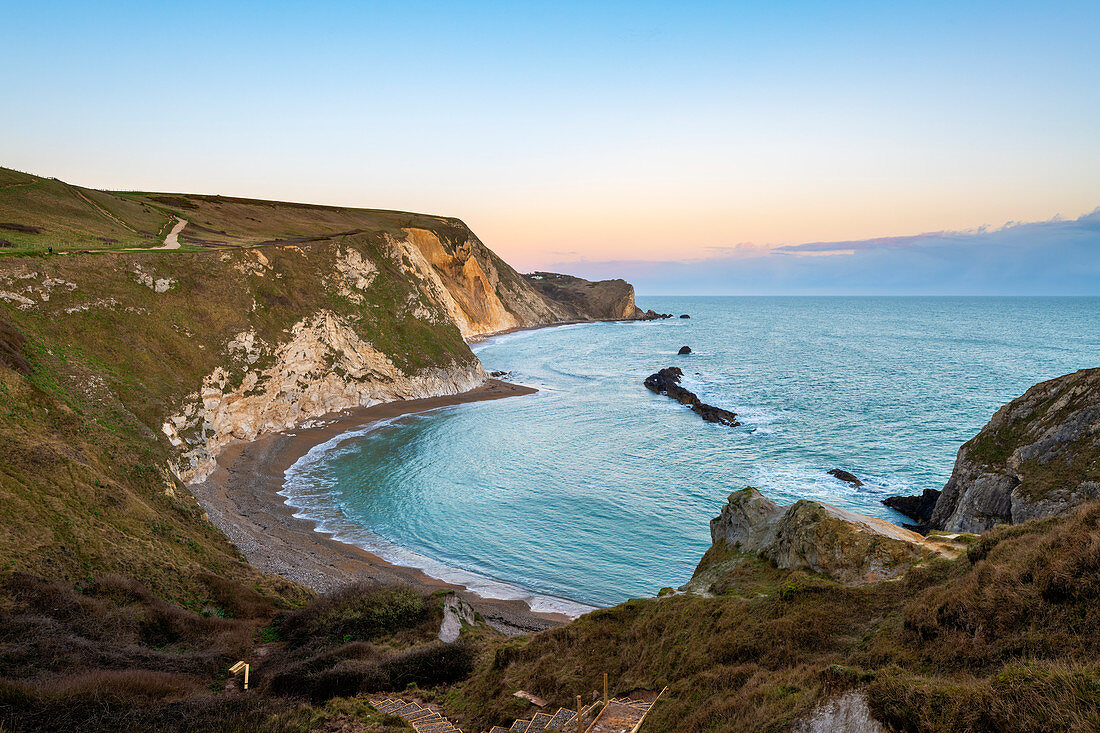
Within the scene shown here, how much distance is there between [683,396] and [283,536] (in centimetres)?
4467

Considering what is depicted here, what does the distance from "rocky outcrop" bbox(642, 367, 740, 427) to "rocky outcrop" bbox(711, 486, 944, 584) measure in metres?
34.9

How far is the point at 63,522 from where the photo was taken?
54.5 feet

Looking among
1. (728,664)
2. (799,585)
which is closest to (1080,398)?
(799,585)

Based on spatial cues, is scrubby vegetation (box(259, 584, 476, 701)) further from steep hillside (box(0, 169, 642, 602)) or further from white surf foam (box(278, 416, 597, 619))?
white surf foam (box(278, 416, 597, 619))

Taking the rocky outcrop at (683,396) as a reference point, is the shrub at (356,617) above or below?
below

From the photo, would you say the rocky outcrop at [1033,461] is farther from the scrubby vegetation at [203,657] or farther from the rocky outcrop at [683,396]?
the rocky outcrop at [683,396]

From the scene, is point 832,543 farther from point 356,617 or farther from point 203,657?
point 203,657

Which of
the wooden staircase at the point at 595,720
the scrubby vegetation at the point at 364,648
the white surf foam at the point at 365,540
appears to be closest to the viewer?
the wooden staircase at the point at 595,720

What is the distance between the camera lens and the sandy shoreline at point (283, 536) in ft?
77.6

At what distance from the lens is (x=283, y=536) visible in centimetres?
2875

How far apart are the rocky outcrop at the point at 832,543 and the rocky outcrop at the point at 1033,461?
410 inches

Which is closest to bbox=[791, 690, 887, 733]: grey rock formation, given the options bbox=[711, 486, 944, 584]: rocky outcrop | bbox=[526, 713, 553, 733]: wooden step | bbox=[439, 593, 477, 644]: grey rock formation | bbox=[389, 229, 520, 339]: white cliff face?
bbox=[526, 713, 553, 733]: wooden step

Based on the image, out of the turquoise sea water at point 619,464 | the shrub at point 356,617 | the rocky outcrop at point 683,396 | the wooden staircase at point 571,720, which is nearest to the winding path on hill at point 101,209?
the turquoise sea water at point 619,464

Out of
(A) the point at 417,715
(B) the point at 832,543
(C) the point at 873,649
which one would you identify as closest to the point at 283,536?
(A) the point at 417,715
